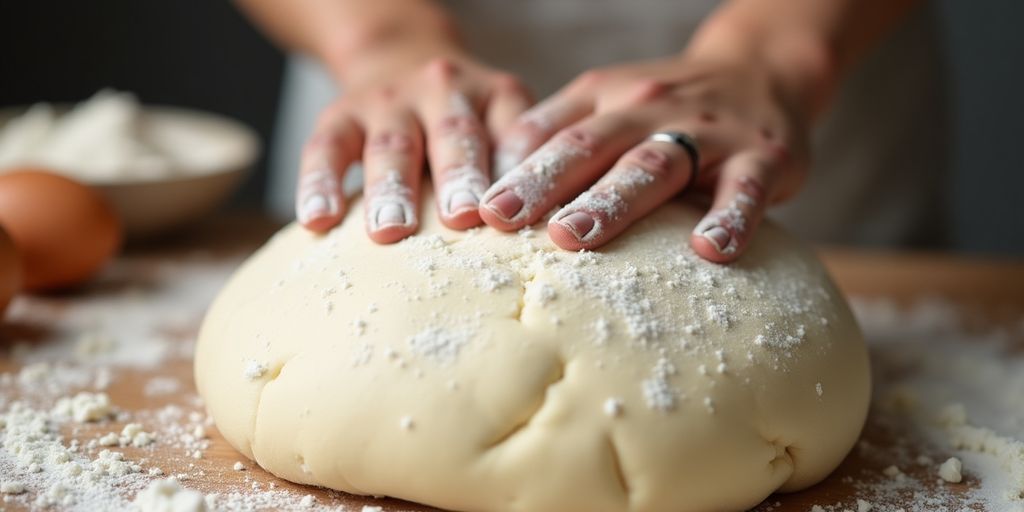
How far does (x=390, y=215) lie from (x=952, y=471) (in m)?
0.79

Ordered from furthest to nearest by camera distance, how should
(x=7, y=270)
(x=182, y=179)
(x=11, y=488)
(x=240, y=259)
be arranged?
(x=240, y=259) < (x=182, y=179) < (x=7, y=270) < (x=11, y=488)

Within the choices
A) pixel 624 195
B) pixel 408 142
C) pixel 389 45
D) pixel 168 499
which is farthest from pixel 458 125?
pixel 168 499

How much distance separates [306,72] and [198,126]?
31 centimetres

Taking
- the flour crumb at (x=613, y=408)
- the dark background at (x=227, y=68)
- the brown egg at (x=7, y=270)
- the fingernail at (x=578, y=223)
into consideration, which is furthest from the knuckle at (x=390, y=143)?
the dark background at (x=227, y=68)

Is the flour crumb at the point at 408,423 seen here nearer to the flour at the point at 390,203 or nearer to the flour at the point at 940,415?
the flour at the point at 390,203

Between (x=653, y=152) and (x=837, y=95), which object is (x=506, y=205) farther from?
(x=837, y=95)

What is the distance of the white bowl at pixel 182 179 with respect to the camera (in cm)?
203

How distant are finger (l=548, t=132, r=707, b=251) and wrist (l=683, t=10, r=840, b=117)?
14.6 inches

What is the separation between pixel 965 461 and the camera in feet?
4.21

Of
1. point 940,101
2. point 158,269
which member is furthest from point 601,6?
point 158,269

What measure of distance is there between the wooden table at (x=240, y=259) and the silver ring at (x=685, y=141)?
457 mm

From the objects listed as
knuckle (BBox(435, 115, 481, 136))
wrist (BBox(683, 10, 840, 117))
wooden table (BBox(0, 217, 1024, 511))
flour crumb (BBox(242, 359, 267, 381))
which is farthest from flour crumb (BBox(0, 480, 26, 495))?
wrist (BBox(683, 10, 840, 117))

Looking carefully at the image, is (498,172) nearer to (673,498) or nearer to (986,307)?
(673,498)

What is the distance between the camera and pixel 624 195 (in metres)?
1.24
